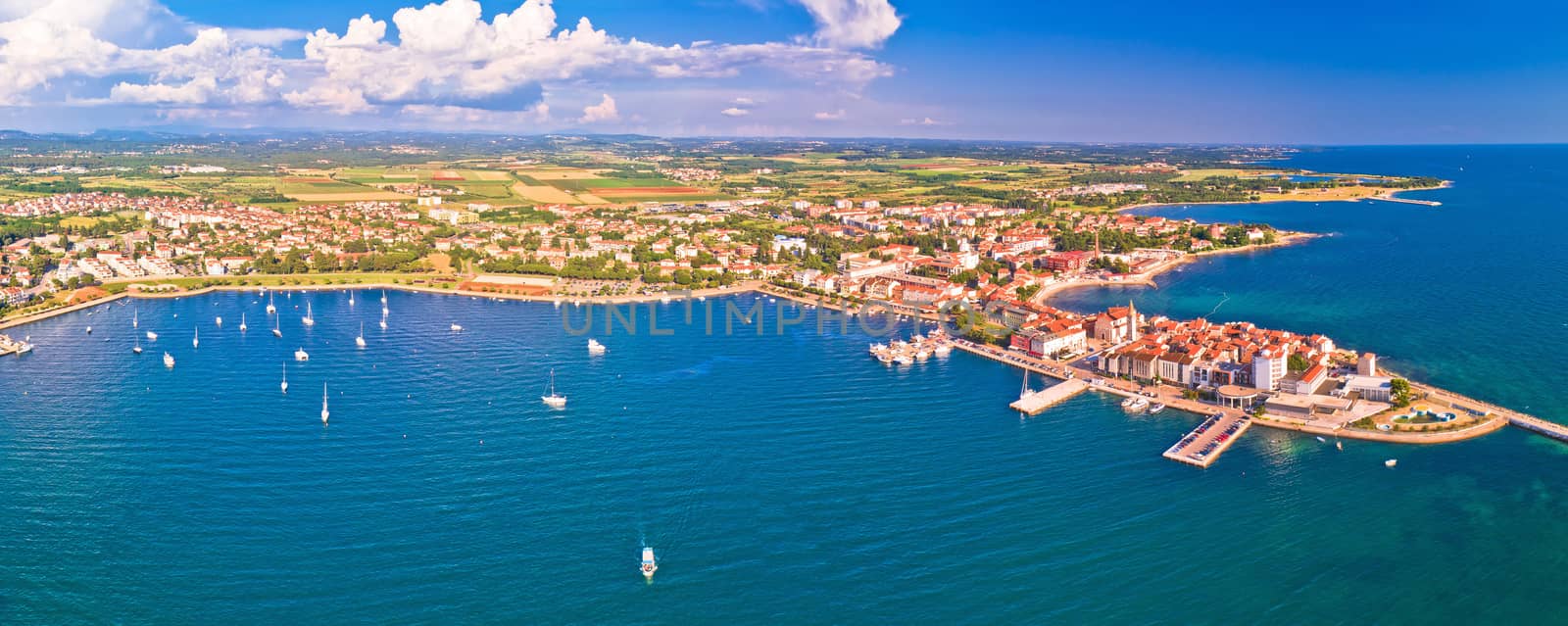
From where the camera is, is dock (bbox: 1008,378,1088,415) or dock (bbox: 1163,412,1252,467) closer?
dock (bbox: 1163,412,1252,467)

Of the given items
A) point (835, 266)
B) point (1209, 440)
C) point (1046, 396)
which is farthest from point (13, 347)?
point (1209, 440)

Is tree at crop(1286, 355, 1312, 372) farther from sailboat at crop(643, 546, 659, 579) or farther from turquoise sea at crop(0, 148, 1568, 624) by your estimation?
sailboat at crop(643, 546, 659, 579)

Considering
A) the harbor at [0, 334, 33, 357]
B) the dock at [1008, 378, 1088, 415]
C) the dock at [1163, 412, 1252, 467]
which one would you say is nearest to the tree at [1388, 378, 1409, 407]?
the dock at [1163, 412, 1252, 467]

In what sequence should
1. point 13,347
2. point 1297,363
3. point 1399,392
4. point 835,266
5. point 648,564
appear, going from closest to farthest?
1. point 648,564
2. point 1399,392
3. point 1297,363
4. point 13,347
5. point 835,266

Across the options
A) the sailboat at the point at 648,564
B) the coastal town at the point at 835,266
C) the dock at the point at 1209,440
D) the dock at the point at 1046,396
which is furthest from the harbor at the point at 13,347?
the dock at the point at 1209,440

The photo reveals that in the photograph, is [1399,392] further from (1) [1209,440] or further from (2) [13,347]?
(2) [13,347]

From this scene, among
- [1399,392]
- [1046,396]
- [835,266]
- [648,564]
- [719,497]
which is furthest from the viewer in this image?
[835,266]
